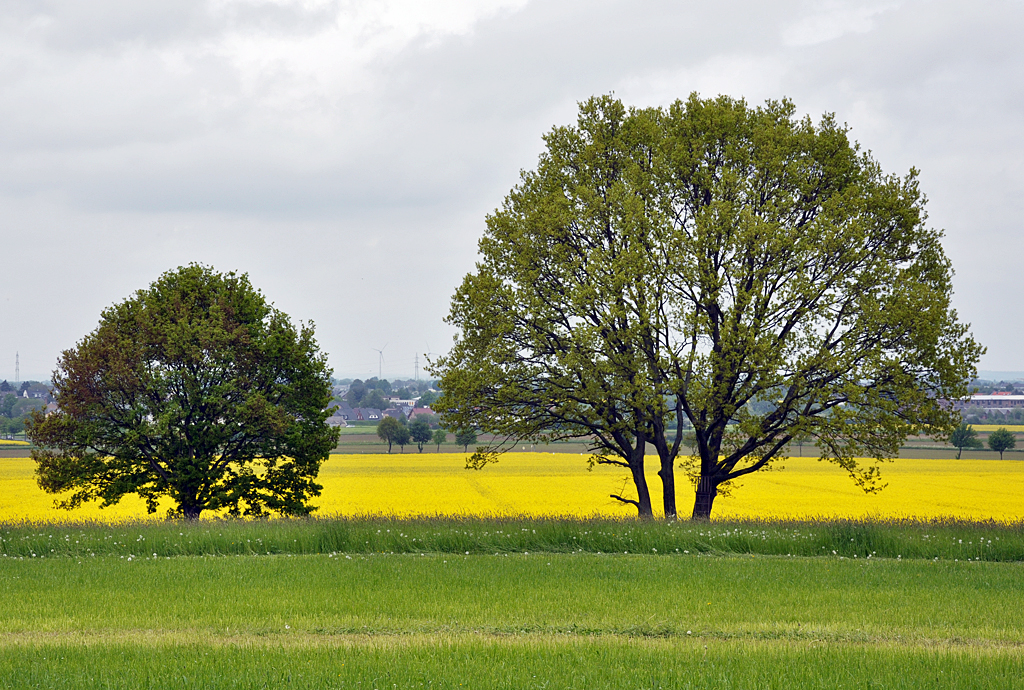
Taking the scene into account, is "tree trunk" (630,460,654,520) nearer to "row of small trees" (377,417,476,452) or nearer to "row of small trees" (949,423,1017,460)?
"row of small trees" (949,423,1017,460)

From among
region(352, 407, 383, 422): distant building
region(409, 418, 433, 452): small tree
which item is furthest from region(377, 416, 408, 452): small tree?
region(352, 407, 383, 422): distant building

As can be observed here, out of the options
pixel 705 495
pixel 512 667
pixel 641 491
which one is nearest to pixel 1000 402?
pixel 705 495

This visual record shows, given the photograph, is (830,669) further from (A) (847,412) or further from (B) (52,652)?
(A) (847,412)

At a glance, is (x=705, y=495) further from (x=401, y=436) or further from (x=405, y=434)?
(x=405, y=434)

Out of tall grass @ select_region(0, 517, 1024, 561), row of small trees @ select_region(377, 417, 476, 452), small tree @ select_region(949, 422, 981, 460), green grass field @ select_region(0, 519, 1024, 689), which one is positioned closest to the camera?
green grass field @ select_region(0, 519, 1024, 689)

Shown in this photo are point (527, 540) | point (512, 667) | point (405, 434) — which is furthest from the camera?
point (405, 434)

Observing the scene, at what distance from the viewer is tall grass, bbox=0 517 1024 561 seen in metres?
18.4

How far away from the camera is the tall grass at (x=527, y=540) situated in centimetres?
1841

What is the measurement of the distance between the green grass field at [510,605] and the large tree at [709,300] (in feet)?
16.0

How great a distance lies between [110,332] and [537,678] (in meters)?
24.7

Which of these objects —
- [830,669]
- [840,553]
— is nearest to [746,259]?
[840,553]

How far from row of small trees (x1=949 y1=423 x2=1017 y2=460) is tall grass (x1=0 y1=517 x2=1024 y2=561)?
58059 millimetres

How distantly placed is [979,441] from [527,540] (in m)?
79.6

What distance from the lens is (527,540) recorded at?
19.2m
